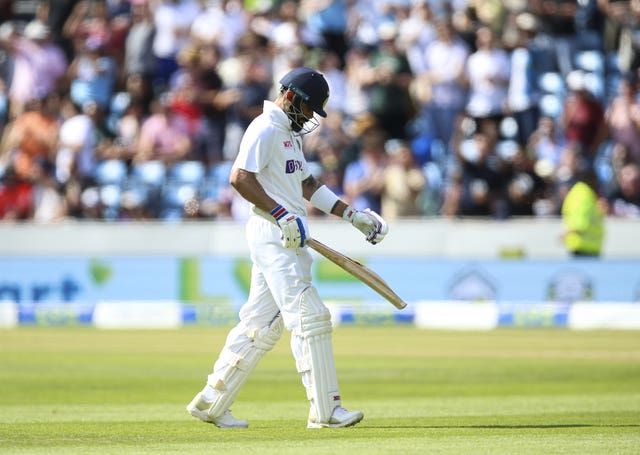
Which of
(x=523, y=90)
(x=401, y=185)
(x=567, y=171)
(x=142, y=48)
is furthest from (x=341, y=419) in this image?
(x=142, y=48)

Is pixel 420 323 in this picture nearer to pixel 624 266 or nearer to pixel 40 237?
pixel 624 266

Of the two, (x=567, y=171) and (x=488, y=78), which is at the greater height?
(x=488, y=78)

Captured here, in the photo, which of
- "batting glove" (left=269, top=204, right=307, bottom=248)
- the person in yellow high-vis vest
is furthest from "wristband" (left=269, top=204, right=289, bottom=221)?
the person in yellow high-vis vest

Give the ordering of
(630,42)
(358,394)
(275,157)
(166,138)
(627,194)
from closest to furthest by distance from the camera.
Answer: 1. (275,157)
2. (358,394)
3. (627,194)
4. (630,42)
5. (166,138)

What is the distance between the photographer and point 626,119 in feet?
53.8

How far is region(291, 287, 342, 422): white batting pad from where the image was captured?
678 centimetres

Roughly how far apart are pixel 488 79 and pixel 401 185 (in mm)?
1737

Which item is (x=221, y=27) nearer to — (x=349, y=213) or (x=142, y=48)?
(x=142, y=48)

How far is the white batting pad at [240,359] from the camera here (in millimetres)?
7039

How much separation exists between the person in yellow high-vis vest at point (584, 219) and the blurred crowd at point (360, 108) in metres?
0.31

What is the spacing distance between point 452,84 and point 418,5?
1.26m

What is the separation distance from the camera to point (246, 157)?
6.84m

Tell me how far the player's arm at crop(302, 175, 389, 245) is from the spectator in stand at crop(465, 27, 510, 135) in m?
9.76

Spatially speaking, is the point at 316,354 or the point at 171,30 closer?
the point at 316,354
